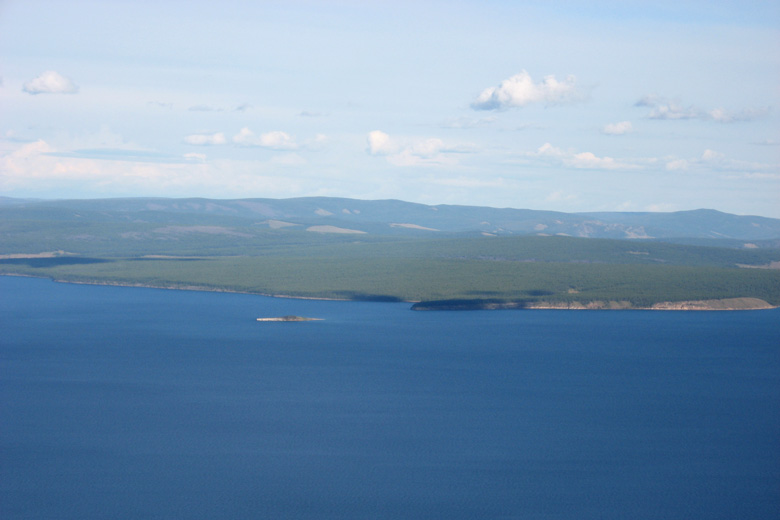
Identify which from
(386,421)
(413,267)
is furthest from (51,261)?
(386,421)

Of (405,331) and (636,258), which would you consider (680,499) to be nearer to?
(405,331)

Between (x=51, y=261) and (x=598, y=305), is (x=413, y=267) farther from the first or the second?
(x=51, y=261)

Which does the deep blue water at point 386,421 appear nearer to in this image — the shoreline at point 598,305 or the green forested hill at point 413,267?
the shoreline at point 598,305

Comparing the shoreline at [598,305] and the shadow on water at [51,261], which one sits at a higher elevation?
the shadow on water at [51,261]

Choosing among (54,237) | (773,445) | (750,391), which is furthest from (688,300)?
(54,237)

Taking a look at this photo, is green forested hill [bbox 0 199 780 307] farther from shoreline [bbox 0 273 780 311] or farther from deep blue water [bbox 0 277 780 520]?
deep blue water [bbox 0 277 780 520]

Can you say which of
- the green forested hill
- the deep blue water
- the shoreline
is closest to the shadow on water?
the green forested hill

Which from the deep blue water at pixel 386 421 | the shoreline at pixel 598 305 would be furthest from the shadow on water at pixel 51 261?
the shoreline at pixel 598 305

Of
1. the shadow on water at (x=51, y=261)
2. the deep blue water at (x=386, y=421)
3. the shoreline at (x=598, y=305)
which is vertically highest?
the shadow on water at (x=51, y=261)
